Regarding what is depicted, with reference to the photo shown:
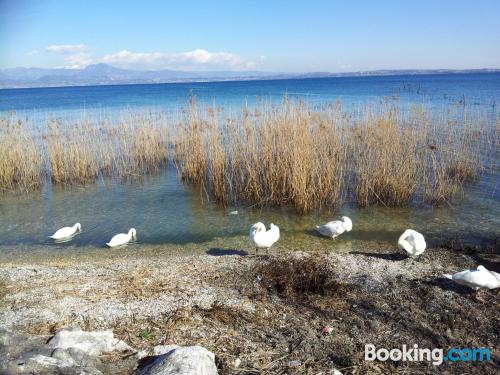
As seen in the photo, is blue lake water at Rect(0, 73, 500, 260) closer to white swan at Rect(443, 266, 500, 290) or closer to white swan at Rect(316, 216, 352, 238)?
white swan at Rect(316, 216, 352, 238)

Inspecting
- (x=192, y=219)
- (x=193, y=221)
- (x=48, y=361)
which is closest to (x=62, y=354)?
(x=48, y=361)

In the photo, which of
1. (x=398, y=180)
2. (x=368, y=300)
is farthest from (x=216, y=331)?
(x=398, y=180)

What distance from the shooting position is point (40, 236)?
8.19 metres

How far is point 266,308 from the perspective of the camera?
183 inches

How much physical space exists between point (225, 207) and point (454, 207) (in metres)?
5.36

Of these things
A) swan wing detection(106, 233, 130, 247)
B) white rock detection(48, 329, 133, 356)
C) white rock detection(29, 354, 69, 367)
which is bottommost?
swan wing detection(106, 233, 130, 247)

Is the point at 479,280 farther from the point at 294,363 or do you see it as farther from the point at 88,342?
the point at 88,342

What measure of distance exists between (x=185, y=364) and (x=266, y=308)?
1.70 m

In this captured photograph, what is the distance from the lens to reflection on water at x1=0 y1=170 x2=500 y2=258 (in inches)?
299

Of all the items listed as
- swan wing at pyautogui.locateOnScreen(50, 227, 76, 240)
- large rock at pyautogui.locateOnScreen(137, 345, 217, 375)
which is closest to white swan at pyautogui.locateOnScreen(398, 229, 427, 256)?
large rock at pyautogui.locateOnScreen(137, 345, 217, 375)

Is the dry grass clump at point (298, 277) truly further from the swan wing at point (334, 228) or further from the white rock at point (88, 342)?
the white rock at point (88, 342)

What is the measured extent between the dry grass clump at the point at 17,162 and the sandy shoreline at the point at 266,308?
5.92 metres

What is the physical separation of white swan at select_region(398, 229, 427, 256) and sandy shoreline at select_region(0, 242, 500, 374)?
188 millimetres

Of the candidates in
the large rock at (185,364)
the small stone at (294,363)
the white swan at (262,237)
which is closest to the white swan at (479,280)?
the small stone at (294,363)
